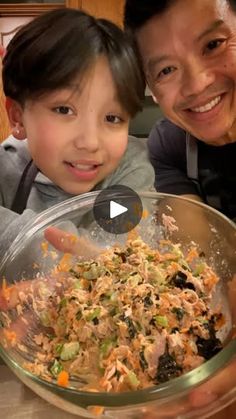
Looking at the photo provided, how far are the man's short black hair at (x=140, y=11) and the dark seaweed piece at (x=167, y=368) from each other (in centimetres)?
43

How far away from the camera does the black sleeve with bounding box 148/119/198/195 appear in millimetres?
750

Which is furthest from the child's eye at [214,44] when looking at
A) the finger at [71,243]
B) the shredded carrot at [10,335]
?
the shredded carrot at [10,335]

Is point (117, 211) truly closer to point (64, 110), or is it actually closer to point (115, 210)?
point (115, 210)

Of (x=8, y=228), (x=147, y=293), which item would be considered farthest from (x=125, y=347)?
(x=8, y=228)

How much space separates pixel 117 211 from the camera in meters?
0.67

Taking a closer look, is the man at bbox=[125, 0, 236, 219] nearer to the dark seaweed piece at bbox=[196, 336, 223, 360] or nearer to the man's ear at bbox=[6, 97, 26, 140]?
the man's ear at bbox=[6, 97, 26, 140]

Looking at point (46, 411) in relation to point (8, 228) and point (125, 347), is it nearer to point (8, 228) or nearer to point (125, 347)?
point (125, 347)

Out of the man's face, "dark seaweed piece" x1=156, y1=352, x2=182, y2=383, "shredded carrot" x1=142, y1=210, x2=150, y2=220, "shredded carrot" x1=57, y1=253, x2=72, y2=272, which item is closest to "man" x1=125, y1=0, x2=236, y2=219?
the man's face

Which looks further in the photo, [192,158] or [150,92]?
[192,158]

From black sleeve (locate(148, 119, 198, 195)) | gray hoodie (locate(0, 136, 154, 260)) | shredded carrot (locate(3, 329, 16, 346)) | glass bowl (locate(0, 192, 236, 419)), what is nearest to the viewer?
glass bowl (locate(0, 192, 236, 419))

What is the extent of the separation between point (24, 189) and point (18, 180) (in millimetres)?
17

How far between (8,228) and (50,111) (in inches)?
6.8

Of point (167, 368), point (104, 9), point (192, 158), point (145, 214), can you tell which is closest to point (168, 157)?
point (192, 158)

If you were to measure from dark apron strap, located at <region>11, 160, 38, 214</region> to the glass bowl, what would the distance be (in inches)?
1.6
